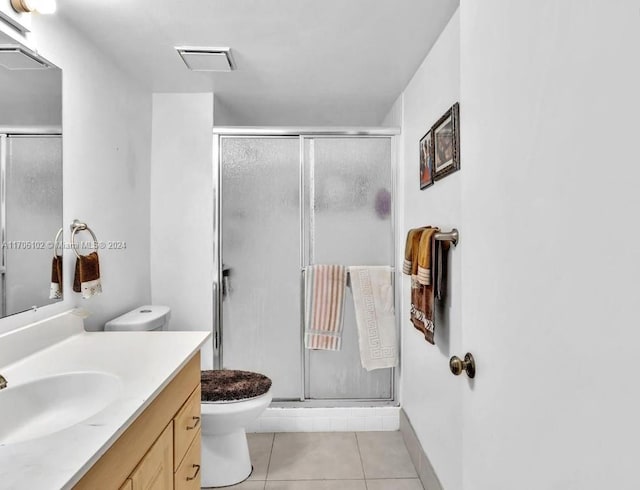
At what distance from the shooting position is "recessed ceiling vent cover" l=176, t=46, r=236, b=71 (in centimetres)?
212

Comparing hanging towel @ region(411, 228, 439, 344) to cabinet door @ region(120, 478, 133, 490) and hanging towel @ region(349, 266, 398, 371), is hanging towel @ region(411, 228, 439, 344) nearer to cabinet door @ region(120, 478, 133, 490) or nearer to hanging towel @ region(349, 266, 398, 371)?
hanging towel @ region(349, 266, 398, 371)

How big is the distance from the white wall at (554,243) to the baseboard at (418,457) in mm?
1299

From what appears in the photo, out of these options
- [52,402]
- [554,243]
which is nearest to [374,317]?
[52,402]

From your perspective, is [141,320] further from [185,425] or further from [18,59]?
[18,59]

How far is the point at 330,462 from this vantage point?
2.40 metres

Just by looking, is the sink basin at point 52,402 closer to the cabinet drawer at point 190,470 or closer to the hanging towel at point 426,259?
the cabinet drawer at point 190,470

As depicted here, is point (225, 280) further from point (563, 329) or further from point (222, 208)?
point (563, 329)

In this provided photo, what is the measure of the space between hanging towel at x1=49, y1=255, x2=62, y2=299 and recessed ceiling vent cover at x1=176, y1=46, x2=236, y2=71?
1180 mm

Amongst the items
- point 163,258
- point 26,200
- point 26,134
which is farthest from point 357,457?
point 26,134

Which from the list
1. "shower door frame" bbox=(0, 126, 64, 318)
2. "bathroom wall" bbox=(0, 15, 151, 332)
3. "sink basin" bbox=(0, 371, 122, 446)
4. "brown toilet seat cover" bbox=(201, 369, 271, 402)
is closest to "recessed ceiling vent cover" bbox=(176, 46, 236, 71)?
"bathroom wall" bbox=(0, 15, 151, 332)

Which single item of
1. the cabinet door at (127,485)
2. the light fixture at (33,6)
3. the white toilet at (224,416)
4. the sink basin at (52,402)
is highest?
the light fixture at (33,6)

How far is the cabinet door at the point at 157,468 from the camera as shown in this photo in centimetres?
109

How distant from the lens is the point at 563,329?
615 mm

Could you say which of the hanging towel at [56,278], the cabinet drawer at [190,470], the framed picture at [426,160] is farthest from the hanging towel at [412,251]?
the hanging towel at [56,278]
